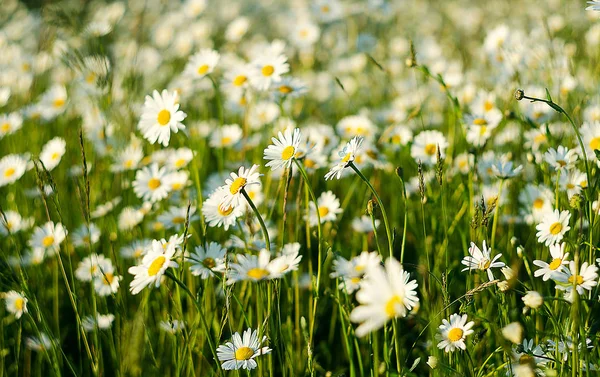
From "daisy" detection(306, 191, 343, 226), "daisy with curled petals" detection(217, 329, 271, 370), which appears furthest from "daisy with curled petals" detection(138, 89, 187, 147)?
"daisy with curled petals" detection(217, 329, 271, 370)

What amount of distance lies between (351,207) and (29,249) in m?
1.34

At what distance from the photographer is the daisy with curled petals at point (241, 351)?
1230 millimetres

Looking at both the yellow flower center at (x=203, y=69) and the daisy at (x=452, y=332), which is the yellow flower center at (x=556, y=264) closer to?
the daisy at (x=452, y=332)

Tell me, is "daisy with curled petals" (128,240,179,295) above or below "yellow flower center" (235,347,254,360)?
above

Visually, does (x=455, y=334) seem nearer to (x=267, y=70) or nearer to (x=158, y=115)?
(x=158, y=115)

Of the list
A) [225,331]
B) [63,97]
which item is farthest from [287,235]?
[63,97]

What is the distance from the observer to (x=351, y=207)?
239 cm

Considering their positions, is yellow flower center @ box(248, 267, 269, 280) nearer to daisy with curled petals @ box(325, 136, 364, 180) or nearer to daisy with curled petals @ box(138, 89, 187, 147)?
daisy with curled petals @ box(325, 136, 364, 180)

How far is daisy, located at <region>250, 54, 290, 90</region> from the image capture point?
80.0 inches

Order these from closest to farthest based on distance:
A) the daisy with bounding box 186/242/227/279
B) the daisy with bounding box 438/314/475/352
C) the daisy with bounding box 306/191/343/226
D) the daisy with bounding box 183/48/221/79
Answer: the daisy with bounding box 438/314/475/352 → the daisy with bounding box 186/242/227/279 → the daisy with bounding box 306/191/343/226 → the daisy with bounding box 183/48/221/79

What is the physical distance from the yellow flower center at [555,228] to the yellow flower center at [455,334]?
15.6 inches

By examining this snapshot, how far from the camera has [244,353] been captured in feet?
4.15

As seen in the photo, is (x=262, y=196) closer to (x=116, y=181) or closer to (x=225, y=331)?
(x=225, y=331)

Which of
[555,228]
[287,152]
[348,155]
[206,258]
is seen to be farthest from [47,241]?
[555,228]
